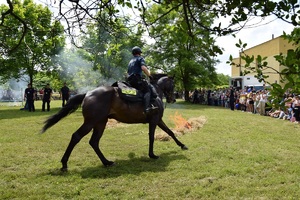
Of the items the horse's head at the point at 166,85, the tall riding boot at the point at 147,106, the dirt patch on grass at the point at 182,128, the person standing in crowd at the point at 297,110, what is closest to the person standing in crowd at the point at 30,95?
the dirt patch on grass at the point at 182,128

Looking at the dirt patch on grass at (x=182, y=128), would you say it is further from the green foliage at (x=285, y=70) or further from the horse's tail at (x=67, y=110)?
the green foliage at (x=285, y=70)

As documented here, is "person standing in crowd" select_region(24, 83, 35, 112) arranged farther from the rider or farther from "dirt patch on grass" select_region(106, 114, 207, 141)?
the rider

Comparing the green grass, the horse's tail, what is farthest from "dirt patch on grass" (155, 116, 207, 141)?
the horse's tail

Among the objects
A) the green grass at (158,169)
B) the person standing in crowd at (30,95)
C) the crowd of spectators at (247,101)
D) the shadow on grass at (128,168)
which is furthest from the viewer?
the person standing in crowd at (30,95)

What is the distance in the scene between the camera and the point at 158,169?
250 inches

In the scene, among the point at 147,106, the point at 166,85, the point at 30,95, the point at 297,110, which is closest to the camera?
the point at 147,106

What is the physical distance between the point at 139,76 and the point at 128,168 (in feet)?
7.05

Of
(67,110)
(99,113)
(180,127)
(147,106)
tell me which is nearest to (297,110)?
(180,127)

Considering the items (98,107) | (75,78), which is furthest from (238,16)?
(75,78)

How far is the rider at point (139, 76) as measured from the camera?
7168 mm

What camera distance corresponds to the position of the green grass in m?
5.03

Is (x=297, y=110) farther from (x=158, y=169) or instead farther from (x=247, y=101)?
(x=158, y=169)

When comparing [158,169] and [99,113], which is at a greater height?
[99,113]

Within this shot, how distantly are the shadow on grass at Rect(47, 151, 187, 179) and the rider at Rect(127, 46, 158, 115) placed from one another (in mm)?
1121
